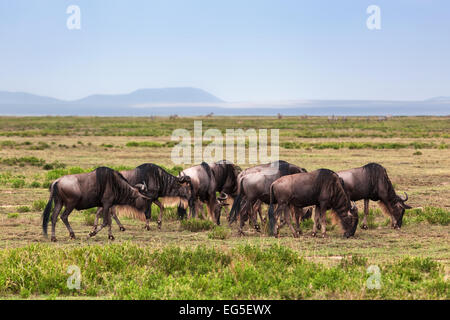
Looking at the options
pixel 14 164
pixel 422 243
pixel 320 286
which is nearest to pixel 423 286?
pixel 320 286

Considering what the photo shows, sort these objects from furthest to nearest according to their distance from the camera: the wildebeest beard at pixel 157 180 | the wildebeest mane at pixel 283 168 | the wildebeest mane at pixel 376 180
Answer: the wildebeest beard at pixel 157 180
the wildebeest mane at pixel 376 180
the wildebeest mane at pixel 283 168

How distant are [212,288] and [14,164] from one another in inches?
1028

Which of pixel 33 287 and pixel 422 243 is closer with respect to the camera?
pixel 33 287

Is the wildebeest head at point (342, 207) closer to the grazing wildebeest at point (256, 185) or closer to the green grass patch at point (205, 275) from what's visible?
the grazing wildebeest at point (256, 185)

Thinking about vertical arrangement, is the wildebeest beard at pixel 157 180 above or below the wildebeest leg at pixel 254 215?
above

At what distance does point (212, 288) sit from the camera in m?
8.27

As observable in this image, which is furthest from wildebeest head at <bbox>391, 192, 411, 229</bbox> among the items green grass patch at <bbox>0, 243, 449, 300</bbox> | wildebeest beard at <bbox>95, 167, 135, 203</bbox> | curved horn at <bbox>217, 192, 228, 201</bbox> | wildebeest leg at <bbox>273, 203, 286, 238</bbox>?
wildebeest beard at <bbox>95, 167, 135, 203</bbox>

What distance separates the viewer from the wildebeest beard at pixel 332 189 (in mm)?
13250

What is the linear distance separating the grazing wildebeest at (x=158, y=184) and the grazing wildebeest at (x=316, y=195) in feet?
9.80

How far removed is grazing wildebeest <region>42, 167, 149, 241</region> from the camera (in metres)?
12.8

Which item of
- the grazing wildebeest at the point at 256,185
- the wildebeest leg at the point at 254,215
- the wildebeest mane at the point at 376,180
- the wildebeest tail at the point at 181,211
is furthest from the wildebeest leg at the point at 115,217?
the wildebeest mane at the point at 376,180

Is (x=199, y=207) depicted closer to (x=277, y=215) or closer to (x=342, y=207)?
(x=277, y=215)
